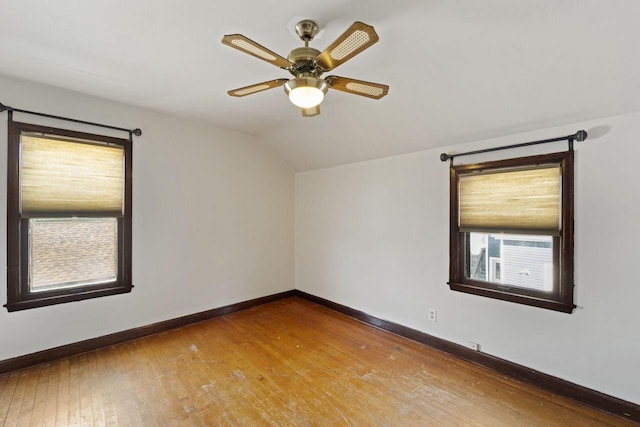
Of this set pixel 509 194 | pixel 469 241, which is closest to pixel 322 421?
pixel 469 241

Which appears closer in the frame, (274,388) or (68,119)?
(274,388)

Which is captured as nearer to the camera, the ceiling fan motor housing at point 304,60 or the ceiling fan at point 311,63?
the ceiling fan at point 311,63

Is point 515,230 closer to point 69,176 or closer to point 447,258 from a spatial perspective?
point 447,258

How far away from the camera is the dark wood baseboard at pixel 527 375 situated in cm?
198

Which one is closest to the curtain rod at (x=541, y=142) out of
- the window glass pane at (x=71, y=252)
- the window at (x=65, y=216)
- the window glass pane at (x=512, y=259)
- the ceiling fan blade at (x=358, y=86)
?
the window glass pane at (x=512, y=259)

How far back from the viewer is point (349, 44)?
1.33 metres

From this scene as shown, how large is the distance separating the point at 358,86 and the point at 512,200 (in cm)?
181

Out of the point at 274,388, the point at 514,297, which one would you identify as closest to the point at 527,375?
the point at 514,297

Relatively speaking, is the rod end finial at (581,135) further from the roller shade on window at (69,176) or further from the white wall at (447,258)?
the roller shade on window at (69,176)

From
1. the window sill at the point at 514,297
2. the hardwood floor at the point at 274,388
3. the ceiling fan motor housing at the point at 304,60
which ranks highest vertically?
the ceiling fan motor housing at the point at 304,60

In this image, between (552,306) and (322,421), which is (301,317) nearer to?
(322,421)

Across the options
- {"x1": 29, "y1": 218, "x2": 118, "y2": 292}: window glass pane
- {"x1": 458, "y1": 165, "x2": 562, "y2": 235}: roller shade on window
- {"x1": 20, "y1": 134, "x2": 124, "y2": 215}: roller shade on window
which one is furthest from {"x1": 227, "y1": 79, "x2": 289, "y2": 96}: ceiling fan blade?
{"x1": 29, "y1": 218, "x2": 118, "y2": 292}: window glass pane

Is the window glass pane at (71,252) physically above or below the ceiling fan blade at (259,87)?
below

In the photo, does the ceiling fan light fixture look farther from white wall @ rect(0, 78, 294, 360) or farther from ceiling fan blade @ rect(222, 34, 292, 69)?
white wall @ rect(0, 78, 294, 360)
